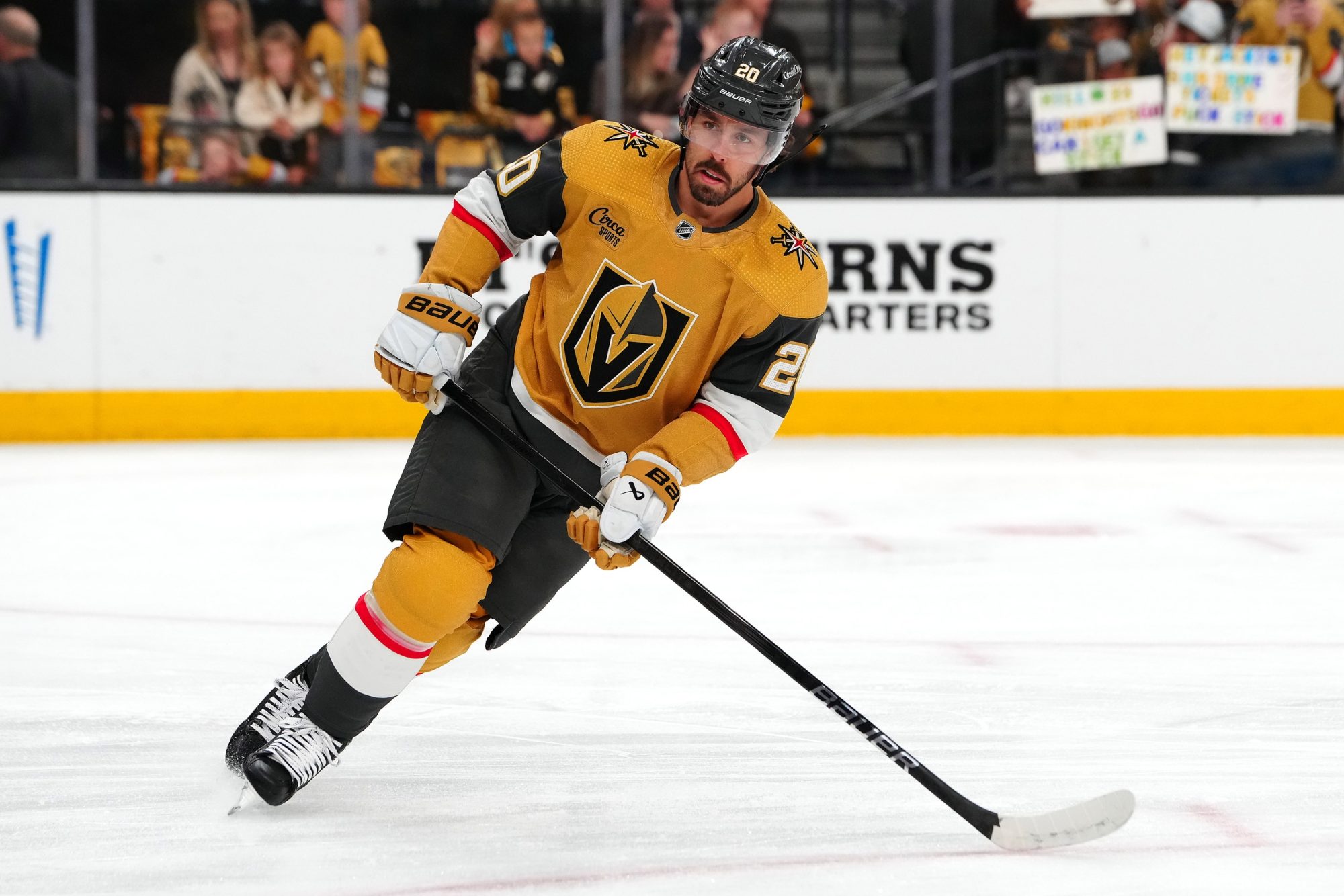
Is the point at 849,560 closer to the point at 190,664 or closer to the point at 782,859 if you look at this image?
the point at 190,664

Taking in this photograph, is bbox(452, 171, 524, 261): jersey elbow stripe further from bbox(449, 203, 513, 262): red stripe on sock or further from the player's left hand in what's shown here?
the player's left hand

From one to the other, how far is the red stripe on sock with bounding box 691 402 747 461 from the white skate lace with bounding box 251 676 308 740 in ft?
2.28

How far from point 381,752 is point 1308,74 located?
571cm

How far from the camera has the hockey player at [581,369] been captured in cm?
210

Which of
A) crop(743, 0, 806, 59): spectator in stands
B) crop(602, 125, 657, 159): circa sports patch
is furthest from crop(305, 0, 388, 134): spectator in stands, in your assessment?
crop(602, 125, 657, 159): circa sports patch

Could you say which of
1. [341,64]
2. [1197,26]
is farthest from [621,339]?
[1197,26]

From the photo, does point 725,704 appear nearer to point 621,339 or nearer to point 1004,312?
point 621,339

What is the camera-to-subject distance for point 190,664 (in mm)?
2883

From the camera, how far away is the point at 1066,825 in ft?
6.53

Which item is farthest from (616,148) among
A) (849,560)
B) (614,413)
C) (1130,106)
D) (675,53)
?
(1130,106)

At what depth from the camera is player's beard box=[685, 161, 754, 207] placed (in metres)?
2.13

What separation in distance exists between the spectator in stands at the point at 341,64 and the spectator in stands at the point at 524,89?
422 millimetres

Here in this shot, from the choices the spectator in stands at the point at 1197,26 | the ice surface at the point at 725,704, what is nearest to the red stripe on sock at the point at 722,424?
the ice surface at the point at 725,704

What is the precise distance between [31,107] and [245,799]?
4.95 m
